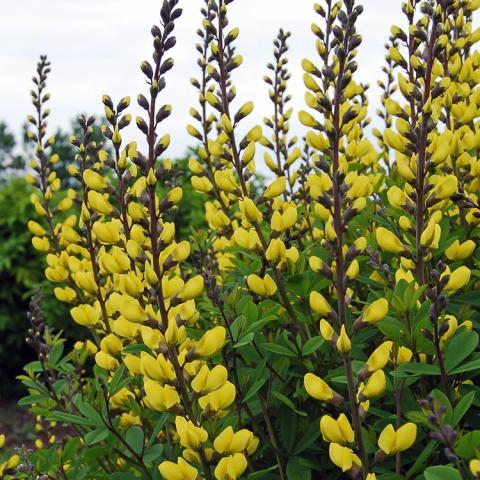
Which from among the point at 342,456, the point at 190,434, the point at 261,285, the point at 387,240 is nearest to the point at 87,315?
the point at 261,285

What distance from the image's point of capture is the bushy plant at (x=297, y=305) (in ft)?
5.38

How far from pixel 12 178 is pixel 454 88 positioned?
862cm

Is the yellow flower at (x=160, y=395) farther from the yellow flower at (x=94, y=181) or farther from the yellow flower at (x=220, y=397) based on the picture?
the yellow flower at (x=94, y=181)

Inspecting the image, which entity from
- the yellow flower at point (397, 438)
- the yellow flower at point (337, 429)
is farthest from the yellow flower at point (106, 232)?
the yellow flower at point (397, 438)

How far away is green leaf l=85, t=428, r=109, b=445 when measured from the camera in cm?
217

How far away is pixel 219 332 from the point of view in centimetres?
170

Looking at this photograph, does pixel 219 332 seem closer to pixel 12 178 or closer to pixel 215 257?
pixel 215 257

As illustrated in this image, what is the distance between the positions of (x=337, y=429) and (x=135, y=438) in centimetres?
92

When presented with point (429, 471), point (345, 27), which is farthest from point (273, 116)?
point (429, 471)

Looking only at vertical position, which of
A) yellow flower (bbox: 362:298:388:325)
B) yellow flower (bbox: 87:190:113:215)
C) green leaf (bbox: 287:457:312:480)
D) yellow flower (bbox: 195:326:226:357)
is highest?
yellow flower (bbox: 87:190:113:215)

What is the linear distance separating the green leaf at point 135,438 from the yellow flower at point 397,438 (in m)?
0.93

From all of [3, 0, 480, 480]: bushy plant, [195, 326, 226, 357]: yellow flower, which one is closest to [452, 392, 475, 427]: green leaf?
[3, 0, 480, 480]: bushy plant

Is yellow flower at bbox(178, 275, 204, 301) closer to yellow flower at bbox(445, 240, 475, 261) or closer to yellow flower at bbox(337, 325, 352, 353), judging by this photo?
yellow flower at bbox(337, 325, 352, 353)

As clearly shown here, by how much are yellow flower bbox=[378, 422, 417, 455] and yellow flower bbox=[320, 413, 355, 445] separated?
0.26ft
